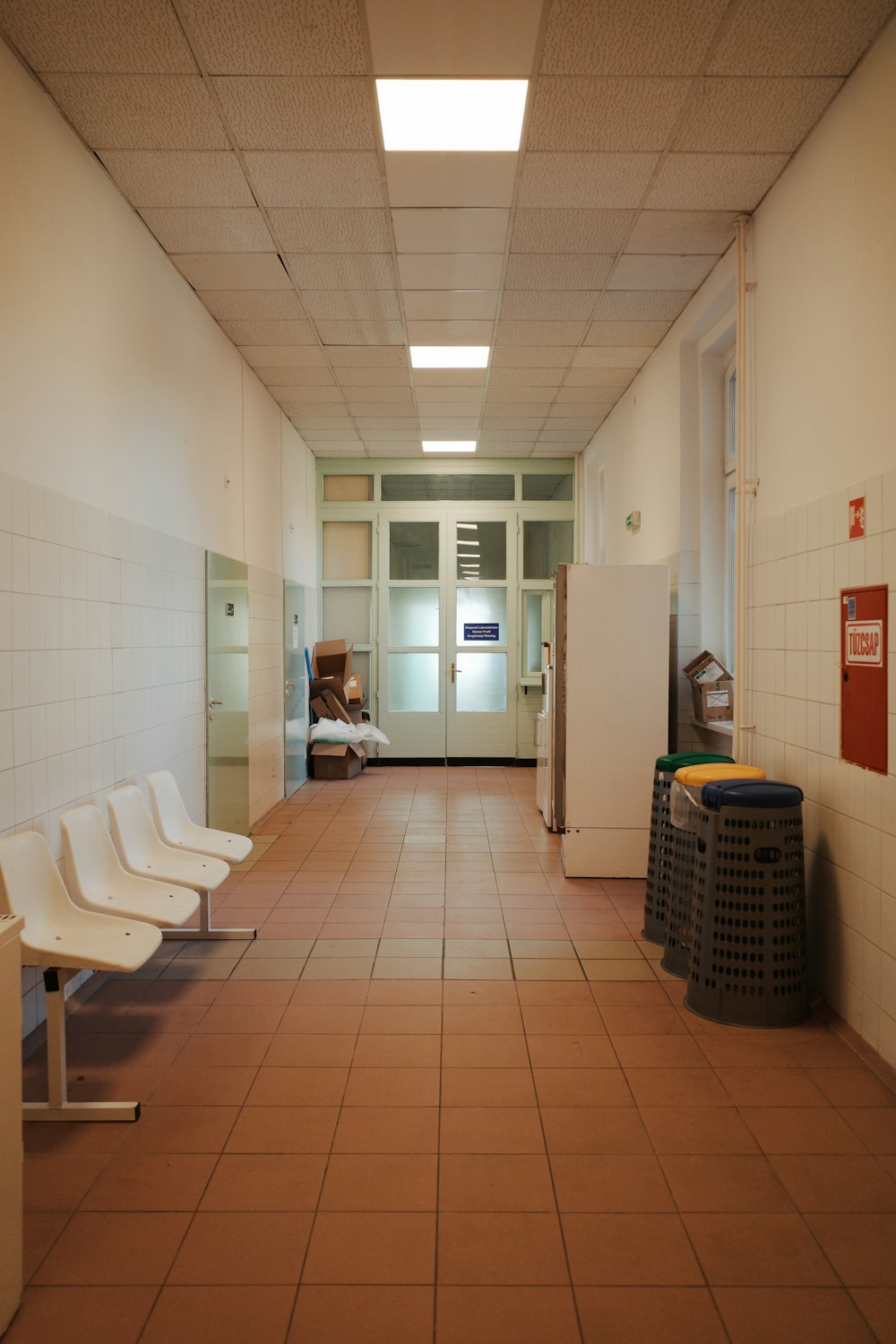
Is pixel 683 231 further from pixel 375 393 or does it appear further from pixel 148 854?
pixel 148 854

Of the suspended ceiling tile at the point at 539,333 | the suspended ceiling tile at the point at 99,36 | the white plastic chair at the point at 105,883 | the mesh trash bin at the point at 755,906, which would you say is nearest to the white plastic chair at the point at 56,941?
the white plastic chair at the point at 105,883

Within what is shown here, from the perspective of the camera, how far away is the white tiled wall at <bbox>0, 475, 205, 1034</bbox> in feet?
9.44

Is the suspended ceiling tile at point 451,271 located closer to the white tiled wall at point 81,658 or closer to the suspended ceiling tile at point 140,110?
the suspended ceiling tile at point 140,110

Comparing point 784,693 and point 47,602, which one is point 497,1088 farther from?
point 47,602

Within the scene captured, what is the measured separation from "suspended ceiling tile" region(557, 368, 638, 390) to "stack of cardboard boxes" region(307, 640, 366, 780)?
3.40 metres

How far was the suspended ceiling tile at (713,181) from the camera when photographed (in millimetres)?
3574

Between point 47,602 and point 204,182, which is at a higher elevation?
point 204,182

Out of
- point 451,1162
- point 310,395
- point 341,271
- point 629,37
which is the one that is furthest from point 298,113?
point 310,395

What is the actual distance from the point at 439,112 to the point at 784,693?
2618 mm

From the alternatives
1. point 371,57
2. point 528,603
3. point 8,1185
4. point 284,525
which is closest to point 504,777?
point 528,603

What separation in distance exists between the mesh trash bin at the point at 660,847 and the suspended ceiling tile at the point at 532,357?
10.6 feet

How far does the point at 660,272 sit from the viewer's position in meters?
4.73

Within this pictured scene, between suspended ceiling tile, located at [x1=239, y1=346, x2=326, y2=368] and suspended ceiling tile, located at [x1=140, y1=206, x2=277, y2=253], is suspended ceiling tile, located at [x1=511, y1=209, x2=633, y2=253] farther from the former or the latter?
suspended ceiling tile, located at [x1=239, y1=346, x2=326, y2=368]

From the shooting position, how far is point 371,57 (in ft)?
9.75
